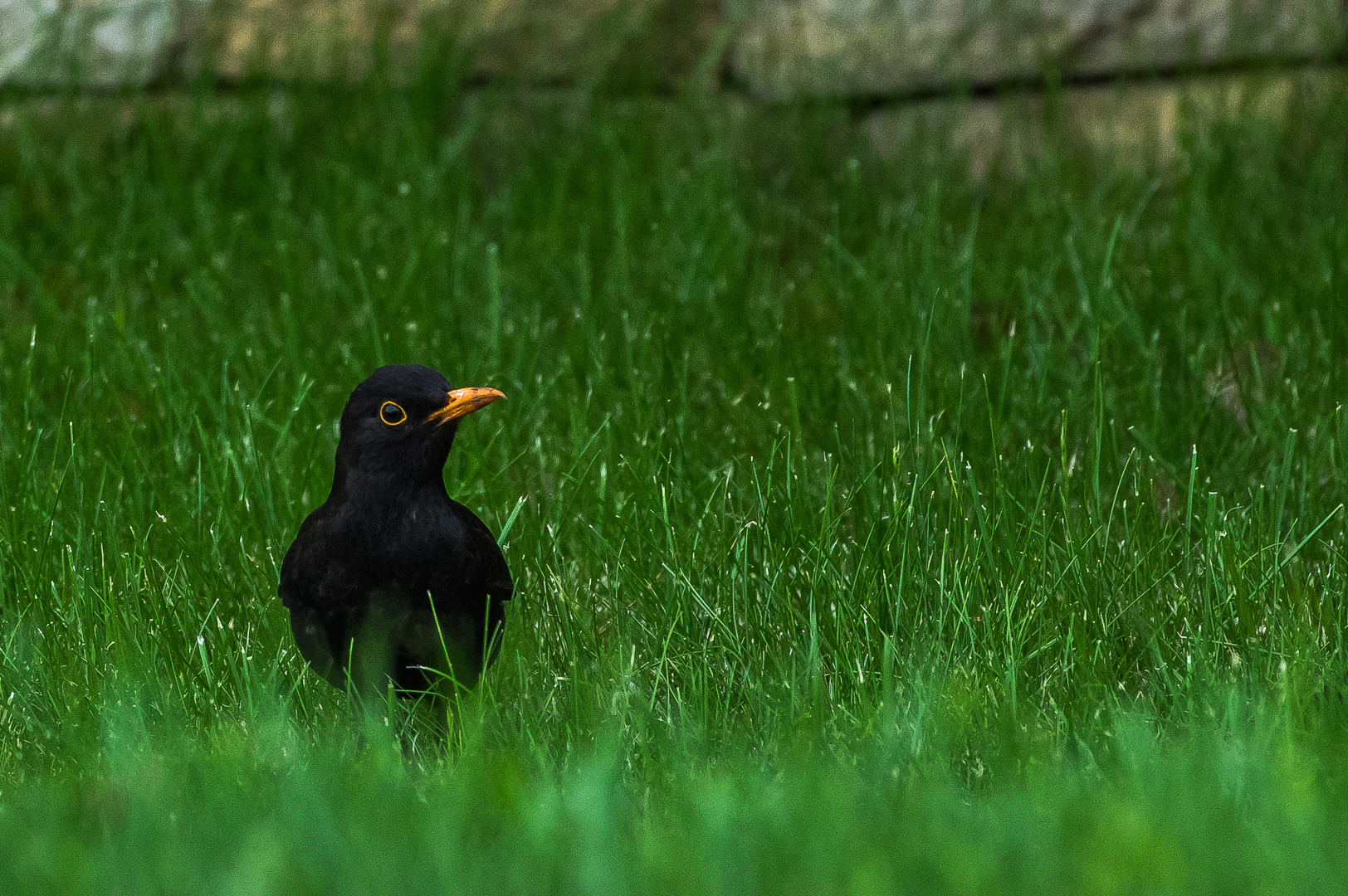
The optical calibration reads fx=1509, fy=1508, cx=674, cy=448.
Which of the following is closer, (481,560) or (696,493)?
(481,560)

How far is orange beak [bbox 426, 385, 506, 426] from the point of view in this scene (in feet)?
7.56

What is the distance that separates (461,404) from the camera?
7.64 feet

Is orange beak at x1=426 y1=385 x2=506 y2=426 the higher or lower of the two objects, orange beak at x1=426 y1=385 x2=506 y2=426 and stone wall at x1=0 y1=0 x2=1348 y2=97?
the lower

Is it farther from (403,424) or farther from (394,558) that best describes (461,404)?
(394,558)

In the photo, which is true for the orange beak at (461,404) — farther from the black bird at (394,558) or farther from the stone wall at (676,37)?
the stone wall at (676,37)

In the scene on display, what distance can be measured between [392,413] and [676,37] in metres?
3.34

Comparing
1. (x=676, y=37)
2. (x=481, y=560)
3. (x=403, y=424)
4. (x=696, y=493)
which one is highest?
(x=676, y=37)

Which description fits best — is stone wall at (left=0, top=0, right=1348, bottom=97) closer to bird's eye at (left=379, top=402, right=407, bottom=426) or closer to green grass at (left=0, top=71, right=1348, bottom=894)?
green grass at (left=0, top=71, right=1348, bottom=894)

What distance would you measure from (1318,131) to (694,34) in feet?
6.96

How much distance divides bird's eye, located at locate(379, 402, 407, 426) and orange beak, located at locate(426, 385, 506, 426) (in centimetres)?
4

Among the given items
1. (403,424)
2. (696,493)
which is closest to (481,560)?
(403,424)

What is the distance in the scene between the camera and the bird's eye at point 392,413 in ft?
7.68

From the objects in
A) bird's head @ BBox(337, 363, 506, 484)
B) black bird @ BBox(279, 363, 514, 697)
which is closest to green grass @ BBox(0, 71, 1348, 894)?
black bird @ BBox(279, 363, 514, 697)

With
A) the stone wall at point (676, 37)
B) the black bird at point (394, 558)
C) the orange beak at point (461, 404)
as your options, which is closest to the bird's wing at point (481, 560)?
the black bird at point (394, 558)
